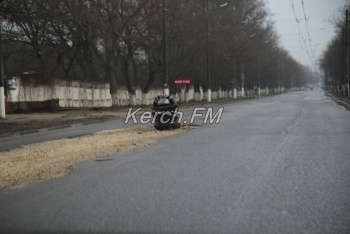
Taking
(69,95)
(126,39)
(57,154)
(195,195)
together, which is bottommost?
(195,195)

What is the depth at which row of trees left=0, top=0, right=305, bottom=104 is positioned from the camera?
34375mm

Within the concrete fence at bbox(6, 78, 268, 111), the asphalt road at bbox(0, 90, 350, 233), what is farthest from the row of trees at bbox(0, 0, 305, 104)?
the asphalt road at bbox(0, 90, 350, 233)

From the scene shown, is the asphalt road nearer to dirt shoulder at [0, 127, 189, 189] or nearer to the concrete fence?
dirt shoulder at [0, 127, 189, 189]

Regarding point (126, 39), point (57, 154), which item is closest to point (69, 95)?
point (126, 39)

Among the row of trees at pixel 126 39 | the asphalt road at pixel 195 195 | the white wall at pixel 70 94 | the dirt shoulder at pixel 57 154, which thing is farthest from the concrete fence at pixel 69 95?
the asphalt road at pixel 195 195

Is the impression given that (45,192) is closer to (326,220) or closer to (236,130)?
(326,220)

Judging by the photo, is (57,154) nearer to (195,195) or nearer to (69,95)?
(195,195)

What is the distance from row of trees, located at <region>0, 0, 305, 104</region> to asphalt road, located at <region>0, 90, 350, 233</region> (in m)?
12.6

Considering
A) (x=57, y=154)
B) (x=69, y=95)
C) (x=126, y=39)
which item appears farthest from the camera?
(x=69, y=95)

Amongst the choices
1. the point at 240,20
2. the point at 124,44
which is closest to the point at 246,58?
the point at 240,20

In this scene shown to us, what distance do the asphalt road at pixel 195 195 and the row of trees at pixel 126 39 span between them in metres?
12.6

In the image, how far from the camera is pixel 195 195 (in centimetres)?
632

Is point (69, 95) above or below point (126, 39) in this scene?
below

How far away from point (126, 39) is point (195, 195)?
3224 centimetres
